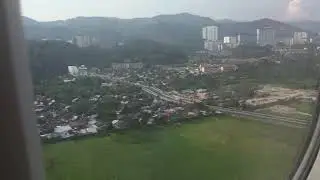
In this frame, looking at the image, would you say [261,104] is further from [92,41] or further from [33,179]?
[33,179]

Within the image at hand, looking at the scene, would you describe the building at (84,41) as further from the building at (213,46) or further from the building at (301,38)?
the building at (301,38)

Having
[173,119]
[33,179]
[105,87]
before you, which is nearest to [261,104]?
[173,119]

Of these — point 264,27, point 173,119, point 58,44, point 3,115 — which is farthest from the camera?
point 264,27

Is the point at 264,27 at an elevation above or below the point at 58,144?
above

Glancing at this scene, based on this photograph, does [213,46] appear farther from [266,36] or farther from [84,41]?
[84,41]

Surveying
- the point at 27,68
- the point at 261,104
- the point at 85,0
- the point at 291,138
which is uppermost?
the point at 85,0

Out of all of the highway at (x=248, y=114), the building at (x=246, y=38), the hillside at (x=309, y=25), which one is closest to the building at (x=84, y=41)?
the highway at (x=248, y=114)
